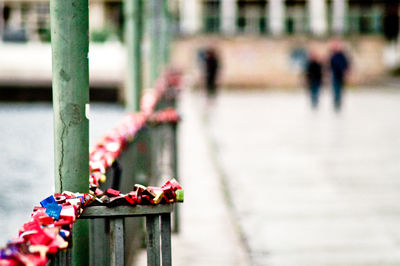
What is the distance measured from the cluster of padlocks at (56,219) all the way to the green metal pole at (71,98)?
0.16 meters

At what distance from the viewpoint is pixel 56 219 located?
2.73 m

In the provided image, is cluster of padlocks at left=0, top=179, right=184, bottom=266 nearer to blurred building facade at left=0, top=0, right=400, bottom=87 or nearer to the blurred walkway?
the blurred walkway

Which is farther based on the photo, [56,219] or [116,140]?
[116,140]

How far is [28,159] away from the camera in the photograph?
1611 centimetres

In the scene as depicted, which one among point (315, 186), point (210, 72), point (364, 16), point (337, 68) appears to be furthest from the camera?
point (364, 16)

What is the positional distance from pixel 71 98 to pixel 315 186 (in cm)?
656

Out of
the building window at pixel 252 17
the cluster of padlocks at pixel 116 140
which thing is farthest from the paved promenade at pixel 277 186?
the building window at pixel 252 17

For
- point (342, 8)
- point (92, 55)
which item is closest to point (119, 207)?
point (92, 55)

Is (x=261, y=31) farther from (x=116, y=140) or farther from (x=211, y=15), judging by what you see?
(x=116, y=140)

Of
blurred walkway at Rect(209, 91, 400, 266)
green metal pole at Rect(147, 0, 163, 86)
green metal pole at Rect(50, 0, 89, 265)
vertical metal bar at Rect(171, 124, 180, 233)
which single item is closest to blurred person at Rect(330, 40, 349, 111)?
blurred walkway at Rect(209, 91, 400, 266)

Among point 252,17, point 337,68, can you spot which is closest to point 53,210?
point 337,68

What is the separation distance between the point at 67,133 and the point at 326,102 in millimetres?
24059

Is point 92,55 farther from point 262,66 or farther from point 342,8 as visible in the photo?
point 342,8

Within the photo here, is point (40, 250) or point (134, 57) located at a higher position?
point (134, 57)
